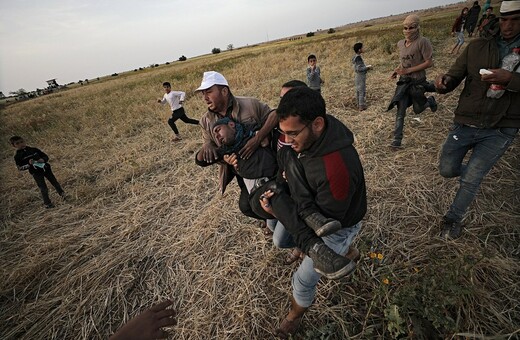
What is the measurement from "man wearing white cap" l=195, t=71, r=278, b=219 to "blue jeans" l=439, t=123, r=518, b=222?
1.79 meters

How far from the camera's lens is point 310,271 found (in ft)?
5.84

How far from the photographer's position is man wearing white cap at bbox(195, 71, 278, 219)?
2455 mm

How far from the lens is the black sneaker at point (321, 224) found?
4.78 feet

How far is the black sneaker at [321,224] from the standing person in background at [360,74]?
5413mm

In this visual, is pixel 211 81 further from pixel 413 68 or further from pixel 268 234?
pixel 413 68

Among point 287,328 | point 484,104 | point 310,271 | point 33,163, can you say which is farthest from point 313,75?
point 33,163

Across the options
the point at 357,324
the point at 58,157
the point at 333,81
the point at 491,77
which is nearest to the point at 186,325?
the point at 357,324

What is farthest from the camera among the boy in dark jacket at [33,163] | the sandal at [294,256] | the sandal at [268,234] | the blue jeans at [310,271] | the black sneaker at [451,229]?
the boy in dark jacket at [33,163]

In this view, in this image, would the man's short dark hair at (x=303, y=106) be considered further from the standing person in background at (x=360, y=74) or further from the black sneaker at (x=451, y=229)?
the standing person in background at (x=360, y=74)

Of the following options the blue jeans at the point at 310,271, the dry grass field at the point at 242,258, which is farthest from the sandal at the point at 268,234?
the blue jeans at the point at 310,271

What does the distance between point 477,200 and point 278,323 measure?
268 centimetres

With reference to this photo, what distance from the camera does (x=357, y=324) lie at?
2115 mm

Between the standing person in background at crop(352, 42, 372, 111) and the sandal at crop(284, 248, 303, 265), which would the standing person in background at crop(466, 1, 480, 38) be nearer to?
the standing person in background at crop(352, 42, 372, 111)

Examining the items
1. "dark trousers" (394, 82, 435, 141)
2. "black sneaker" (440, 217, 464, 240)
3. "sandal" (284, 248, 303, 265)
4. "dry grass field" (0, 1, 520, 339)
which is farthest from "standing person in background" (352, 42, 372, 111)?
"sandal" (284, 248, 303, 265)
